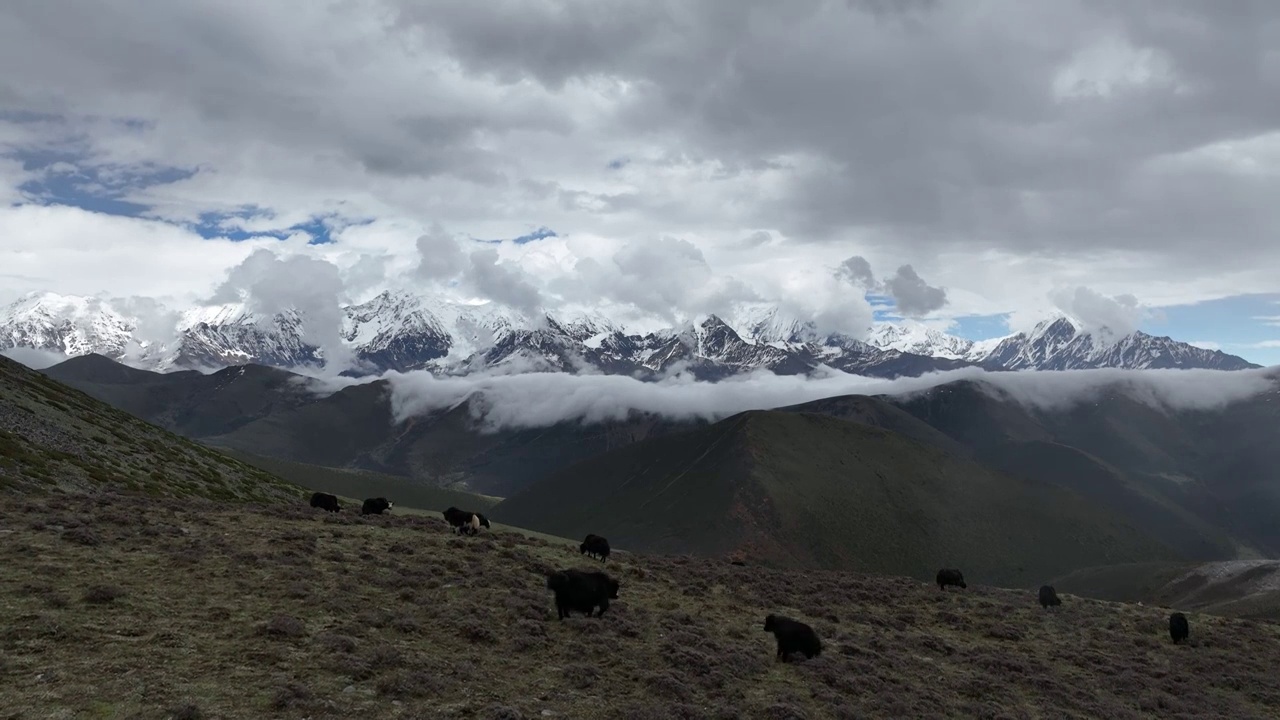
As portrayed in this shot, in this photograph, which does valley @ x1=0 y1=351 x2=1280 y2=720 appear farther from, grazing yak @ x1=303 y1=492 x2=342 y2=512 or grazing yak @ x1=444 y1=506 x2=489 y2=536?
grazing yak @ x1=303 y1=492 x2=342 y2=512

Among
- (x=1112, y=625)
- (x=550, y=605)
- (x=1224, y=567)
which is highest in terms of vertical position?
(x=550, y=605)

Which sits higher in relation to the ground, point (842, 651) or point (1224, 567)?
point (842, 651)

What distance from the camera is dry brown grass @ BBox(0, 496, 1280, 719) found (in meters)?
15.8

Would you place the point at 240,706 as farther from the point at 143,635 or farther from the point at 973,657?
the point at 973,657

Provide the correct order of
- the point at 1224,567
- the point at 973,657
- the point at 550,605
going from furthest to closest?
the point at 1224,567 < the point at 973,657 < the point at 550,605

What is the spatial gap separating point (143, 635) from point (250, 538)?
469 inches

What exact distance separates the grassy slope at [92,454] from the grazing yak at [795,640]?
35.4 m

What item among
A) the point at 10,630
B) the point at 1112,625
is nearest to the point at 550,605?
the point at 10,630

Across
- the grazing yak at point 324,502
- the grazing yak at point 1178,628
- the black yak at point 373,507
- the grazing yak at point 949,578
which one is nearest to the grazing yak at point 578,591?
the black yak at point 373,507

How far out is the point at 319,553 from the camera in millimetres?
27578

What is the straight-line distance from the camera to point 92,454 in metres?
54.9

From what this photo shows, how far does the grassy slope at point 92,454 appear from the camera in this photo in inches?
1715

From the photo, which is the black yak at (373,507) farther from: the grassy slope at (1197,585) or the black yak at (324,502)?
the grassy slope at (1197,585)

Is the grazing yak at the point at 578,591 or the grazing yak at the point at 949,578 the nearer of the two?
the grazing yak at the point at 578,591
